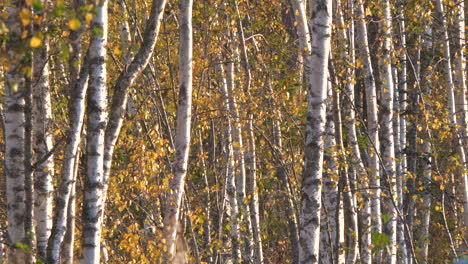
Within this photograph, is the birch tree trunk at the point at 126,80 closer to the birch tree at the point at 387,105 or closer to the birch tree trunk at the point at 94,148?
the birch tree trunk at the point at 94,148

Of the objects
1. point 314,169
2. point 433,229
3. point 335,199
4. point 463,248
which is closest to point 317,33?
point 314,169

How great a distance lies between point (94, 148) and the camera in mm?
5863

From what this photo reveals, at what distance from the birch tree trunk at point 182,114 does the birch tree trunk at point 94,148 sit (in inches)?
75.0

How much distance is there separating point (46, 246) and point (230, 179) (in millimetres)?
5668

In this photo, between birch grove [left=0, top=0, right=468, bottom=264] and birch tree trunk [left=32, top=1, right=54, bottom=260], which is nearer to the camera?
birch grove [left=0, top=0, right=468, bottom=264]

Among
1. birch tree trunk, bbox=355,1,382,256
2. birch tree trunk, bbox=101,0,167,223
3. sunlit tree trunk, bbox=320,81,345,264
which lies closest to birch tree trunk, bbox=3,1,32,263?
birch tree trunk, bbox=101,0,167,223

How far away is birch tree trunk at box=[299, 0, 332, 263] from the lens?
6996mm

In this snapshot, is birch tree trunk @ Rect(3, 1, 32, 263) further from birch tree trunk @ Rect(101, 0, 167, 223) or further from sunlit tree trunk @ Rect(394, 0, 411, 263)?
sunlit tree trunk @ Rect(394, 0, 411, 263)

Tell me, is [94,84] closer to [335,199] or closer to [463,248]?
[335,199]

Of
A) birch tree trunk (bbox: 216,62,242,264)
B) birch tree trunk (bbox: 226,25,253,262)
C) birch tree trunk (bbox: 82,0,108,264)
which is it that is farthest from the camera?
birch tree trunk (bbox: 216,62,242,264)

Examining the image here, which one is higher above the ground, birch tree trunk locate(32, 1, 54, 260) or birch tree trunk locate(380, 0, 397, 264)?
birch tree trunk locate(380, 0, 397, 264)

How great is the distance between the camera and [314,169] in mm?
7035

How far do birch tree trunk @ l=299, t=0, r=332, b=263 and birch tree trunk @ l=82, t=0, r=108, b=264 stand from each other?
2094 millimetres

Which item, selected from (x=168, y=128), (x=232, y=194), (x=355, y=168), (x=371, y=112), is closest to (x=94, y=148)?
(x=168, y=128)
